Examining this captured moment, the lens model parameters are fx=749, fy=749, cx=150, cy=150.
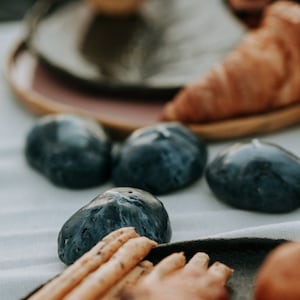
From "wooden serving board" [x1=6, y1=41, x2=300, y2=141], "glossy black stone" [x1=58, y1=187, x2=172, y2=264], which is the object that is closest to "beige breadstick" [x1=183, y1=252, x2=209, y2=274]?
"glossy black stone" [x1=58, y1=187, x2=172, y2=264]

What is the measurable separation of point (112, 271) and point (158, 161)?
31 centimetres

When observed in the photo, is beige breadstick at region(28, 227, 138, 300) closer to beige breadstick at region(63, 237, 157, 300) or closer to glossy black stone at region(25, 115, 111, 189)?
beige breadstick at region(63, 237, 157, 300)

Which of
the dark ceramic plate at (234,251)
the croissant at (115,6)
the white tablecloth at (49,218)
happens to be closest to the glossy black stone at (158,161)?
the white tablecloth at (49,218)

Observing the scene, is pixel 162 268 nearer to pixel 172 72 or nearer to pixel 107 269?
pixel 107 269

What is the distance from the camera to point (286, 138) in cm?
96

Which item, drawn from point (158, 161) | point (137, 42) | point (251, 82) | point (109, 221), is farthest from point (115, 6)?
point (109, 221)

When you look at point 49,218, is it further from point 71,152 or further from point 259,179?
point 259,179

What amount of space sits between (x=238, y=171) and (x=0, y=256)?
0.26 metres

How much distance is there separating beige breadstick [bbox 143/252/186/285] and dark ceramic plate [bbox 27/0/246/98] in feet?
1.63

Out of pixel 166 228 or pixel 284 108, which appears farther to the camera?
pixel 284 108

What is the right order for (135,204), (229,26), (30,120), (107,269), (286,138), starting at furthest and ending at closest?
(229,26), (30,120), (286,138), (135,204), (107,269)

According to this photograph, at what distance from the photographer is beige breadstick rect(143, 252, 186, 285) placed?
1.73ft

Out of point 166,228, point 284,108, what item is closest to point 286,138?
point 284,108

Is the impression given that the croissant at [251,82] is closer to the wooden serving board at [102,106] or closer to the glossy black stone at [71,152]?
the wooden serving board at [102,106]
